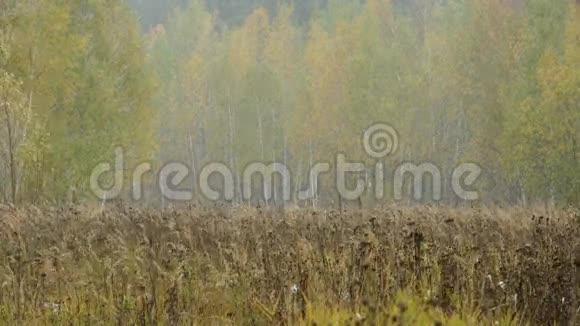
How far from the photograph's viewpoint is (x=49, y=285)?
21.3 ft

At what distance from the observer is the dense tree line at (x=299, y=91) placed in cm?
1734

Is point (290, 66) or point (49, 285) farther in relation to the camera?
point (290, 66)

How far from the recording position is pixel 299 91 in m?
35.1

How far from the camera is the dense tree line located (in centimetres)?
1734

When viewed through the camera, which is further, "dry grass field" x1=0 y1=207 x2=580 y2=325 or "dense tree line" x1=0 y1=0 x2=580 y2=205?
"dense tree line" x1=0 y1=0 x2=580 y2=205

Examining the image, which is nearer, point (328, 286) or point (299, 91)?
point (328, 286)

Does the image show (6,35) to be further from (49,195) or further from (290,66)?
(290,66)

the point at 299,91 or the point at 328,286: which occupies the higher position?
the point at 299,91

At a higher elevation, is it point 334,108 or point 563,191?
point 334,108

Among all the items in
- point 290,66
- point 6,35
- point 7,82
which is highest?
point 290,66

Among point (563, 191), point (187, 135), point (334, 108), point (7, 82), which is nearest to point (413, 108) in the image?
point (334, 108)

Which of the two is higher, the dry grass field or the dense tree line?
the dense tree line

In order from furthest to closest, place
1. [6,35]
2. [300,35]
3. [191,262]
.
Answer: [300,35] < [6,35] < [191,262]

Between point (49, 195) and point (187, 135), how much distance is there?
23834 mm
